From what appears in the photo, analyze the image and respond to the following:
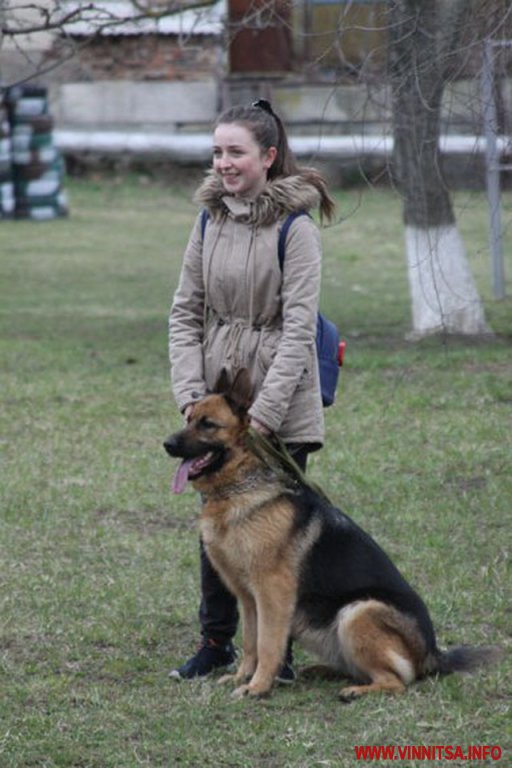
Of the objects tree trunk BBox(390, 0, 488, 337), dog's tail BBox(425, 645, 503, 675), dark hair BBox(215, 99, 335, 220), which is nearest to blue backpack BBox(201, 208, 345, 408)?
dark hair BBox(215, 99, 335, 220)

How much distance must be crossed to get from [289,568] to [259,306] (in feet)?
2.92

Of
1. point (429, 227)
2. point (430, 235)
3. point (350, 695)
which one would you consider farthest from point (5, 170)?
point (350, 695)

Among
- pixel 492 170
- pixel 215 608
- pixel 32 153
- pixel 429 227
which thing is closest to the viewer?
pixel 215 608

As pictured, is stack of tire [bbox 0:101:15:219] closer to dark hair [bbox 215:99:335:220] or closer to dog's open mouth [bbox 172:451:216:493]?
dark hair [bbox 215:99:335:220]

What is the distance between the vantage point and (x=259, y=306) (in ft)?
16.3

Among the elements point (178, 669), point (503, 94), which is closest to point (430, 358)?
point (503, 94)

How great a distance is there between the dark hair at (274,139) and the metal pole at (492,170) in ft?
3.89

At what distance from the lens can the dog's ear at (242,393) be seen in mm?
4832

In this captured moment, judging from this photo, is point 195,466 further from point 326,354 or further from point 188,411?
point 326,354

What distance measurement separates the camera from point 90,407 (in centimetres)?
1006

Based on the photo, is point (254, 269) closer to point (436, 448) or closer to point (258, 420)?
point (258, 420)

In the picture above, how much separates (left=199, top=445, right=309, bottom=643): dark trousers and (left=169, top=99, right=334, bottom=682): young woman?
217 mm

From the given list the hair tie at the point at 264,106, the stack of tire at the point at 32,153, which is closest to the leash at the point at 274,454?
the hair tie at the point at 264,106

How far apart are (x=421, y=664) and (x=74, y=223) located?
18.3 meters
